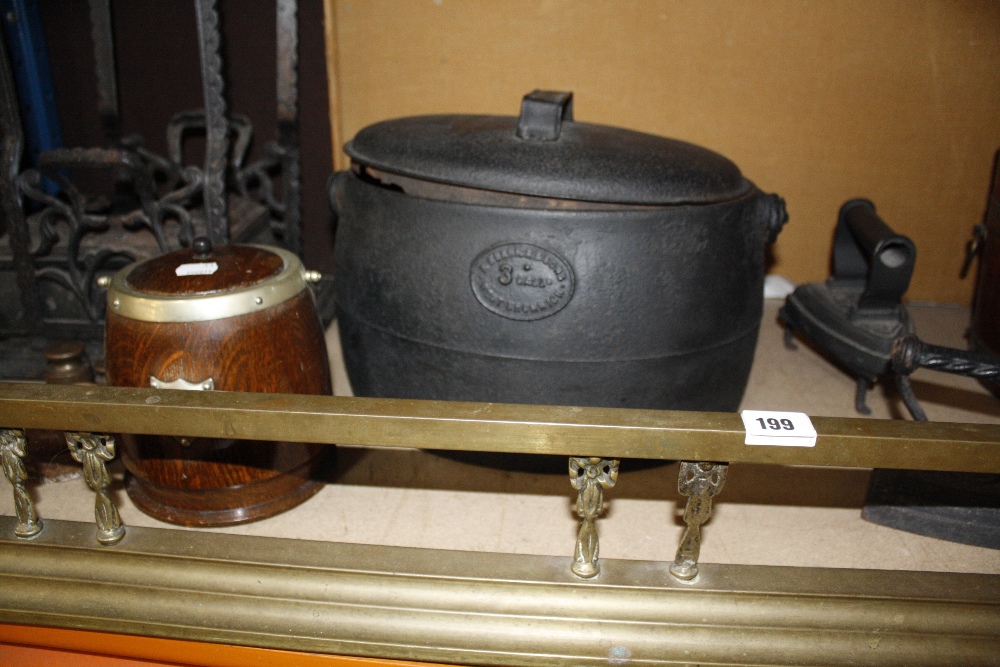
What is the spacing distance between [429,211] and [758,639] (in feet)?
2.58

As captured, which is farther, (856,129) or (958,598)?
(856,129)

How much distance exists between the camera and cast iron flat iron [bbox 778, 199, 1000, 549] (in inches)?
49.3

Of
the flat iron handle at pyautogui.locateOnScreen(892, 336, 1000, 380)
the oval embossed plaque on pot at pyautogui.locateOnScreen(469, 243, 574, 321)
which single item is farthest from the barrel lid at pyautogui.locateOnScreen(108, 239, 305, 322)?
the flat iron handle at pyautogui.locateOnScreen(892, 336, 1000, 380)

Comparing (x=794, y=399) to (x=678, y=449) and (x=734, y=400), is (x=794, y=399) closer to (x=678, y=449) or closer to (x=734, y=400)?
(x=734, y=400)

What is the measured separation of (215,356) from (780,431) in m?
0.82

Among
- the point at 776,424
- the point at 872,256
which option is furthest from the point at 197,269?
the point at 872,256

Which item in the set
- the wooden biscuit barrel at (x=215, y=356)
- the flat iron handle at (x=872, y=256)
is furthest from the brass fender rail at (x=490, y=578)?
the flat iron handle at (x=872, y=256)

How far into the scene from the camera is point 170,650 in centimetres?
99

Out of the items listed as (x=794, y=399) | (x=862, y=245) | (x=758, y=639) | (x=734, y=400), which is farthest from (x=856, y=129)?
(x=758, y=639)

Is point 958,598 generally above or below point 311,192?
below

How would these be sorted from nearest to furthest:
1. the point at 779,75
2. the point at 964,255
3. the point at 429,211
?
the point at 429,211 < the point at 779,75 < the point at 964,255

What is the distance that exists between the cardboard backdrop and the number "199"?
4.22 feet

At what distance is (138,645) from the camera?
99 cm

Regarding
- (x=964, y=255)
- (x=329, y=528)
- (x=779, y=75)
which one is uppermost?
(x=779, y=75)
